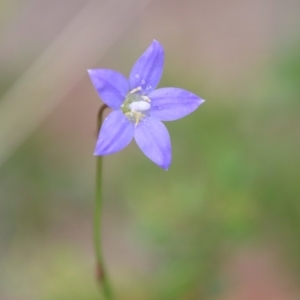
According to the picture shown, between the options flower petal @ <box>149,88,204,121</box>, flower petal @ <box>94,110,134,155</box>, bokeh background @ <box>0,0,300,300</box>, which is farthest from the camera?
bokeh background @ <box>0,0,300,300</box>

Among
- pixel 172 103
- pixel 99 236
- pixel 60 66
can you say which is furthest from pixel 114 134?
pixel 60 66

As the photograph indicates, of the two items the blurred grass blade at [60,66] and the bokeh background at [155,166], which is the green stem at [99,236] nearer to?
the bokeh background at [155,166]

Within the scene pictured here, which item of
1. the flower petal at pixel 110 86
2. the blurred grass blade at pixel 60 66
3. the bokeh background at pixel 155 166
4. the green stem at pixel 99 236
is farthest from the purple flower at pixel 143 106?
the blurred grass blade at pixel 60 66

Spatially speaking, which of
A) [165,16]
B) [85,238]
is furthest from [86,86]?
[85,238]

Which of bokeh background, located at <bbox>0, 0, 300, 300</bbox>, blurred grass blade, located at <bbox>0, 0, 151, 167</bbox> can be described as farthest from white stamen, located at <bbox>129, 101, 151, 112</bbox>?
blurred grass blade, located at <bbox>0, 0, 151, 167</bbox>

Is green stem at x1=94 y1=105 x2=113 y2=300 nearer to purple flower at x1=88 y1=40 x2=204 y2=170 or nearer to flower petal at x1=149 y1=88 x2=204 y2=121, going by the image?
purple flower at x1=88 y1=40 x2=204 y2=170

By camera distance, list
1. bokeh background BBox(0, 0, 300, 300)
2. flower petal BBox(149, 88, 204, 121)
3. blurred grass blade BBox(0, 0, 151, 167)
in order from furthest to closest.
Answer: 1. blurred grass blade BBox(0, 0, 151, 167)
2. bokeh background BBox(0, 0, 300, 300)
3. flower petal BBox(149, 88, 204, 121)

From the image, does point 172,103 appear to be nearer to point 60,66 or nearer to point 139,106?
point 139,106
